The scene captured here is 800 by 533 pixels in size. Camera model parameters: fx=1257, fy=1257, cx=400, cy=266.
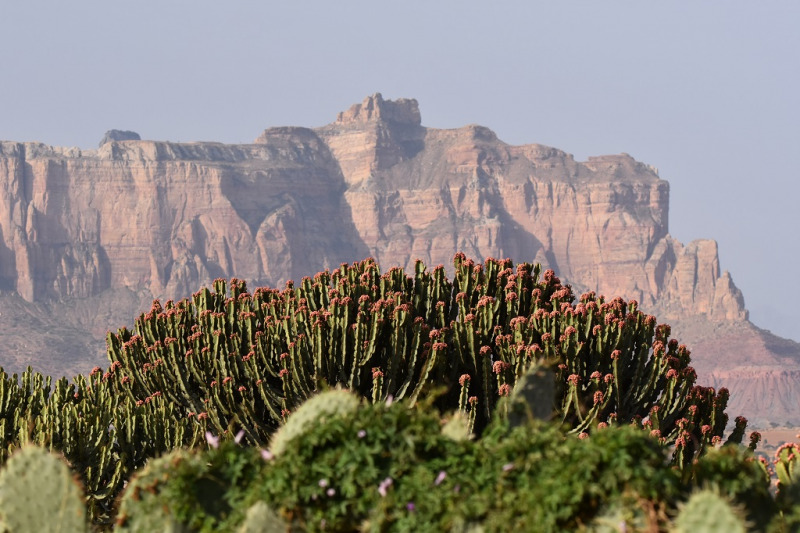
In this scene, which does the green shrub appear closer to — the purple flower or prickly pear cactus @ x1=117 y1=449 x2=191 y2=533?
prickly pear cactus @ x1=117 y1=449 x2=191 y2=533

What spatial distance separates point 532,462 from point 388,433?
81 centimetres

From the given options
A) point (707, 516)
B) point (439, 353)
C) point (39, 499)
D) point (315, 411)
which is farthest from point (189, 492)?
point (439, 353)

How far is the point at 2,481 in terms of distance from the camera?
7.41m

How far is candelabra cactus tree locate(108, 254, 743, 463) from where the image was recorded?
1495 cm

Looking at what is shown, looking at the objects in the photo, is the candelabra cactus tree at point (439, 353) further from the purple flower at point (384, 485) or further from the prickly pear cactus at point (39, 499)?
the purple flower at point (384, 485)

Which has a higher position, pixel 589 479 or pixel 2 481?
pixel 589 479

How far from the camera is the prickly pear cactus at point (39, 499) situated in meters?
7.30

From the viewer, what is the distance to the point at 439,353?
14969mm

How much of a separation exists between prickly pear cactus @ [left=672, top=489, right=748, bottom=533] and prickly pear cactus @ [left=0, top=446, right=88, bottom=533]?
3.60 m

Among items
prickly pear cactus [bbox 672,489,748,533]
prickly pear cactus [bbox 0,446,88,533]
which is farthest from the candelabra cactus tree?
prickly pear cactus [bbox 672,489,748,533]

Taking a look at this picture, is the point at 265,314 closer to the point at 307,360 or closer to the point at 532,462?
the point at 307,360

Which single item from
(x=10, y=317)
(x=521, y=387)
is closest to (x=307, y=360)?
(x=521, y=387)

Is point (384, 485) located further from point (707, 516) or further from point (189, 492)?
point (707, 516)

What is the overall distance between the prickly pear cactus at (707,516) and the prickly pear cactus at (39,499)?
360cm
